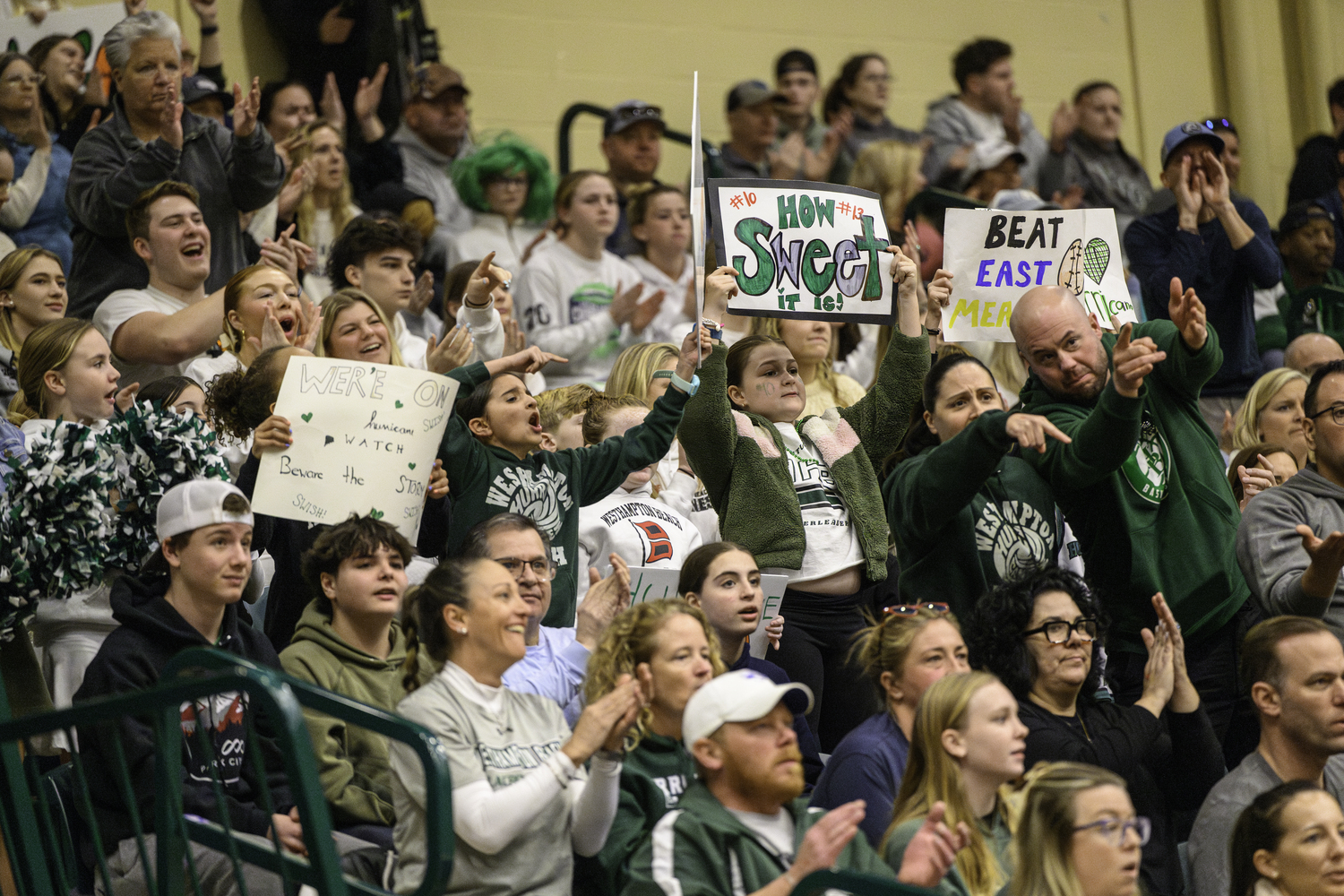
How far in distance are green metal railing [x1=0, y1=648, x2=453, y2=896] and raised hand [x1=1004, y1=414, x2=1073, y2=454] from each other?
1837 mm

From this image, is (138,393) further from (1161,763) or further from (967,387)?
(1161,763)

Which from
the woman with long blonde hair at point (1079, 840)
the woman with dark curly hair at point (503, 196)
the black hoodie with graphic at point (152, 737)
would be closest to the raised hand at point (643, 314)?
the woman with dark curly hair at point (503, 196)

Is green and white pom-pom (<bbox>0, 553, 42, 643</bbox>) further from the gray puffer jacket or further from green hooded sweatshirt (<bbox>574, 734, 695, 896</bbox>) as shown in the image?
the gray puffer jacket

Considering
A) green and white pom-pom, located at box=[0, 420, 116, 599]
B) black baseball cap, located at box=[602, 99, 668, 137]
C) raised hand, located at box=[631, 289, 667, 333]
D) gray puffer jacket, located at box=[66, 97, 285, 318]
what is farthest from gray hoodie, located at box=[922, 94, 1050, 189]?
green and white pom-pom, located at box=[0, 420, 116, 599]

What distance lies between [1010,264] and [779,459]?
1.05m

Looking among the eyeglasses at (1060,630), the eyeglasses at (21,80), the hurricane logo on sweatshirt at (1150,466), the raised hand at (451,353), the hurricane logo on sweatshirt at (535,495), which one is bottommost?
the eyeglasses at (1060,630)

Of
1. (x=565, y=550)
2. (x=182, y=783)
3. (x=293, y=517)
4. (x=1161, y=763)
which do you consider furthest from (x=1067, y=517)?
(x=182, y=783)

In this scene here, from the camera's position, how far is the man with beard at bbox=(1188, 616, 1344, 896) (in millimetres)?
4004

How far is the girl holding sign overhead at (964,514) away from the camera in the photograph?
452 cm

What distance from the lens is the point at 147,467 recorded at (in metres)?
4.22

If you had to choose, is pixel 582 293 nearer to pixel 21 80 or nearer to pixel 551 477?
pixel 21 80

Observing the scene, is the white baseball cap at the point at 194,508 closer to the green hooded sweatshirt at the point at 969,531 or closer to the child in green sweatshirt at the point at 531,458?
the child in green sweatshirt at the point at 531,458

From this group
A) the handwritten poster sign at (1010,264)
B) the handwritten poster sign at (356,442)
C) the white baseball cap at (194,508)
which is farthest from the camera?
the handwritten poster sign at (1010,264)

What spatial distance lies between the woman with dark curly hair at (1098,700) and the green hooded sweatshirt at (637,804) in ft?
3.06
